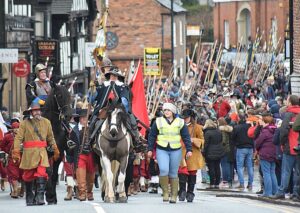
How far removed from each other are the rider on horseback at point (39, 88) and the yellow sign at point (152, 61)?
2925 cm

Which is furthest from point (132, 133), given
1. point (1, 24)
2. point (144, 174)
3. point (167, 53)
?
point (167, 53)

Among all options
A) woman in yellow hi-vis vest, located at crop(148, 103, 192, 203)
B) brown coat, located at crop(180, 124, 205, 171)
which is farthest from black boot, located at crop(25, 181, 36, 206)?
brown coat, located at crop(180, 124, 205, 171)

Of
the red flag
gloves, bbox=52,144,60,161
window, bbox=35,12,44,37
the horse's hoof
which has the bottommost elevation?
the horse's hoof

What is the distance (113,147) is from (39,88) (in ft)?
5.40

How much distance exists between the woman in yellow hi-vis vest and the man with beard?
204cm

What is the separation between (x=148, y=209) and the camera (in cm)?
2267

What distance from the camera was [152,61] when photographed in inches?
2184

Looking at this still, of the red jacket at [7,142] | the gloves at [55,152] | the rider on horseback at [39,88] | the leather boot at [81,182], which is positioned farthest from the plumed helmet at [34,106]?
the red jacket at [7,142]

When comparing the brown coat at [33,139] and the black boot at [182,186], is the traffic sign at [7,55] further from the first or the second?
the brown coat at [33,139]

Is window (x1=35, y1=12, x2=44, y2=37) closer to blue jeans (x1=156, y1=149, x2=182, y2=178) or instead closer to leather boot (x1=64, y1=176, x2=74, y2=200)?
leather boot (x1=64, y1=176, x2=74, y2=200)

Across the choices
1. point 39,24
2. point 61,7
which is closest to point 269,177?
point 39,24

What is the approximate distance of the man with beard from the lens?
23.8 metres

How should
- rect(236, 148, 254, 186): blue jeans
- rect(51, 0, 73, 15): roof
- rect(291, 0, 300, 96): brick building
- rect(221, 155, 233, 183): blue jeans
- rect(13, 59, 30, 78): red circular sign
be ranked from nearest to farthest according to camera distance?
rect(236, 148, 254, 186): blue jeans < rect(221, 155, 233, 183): blue jeans < rect(291, 0, 300, 96): brick building < rect(13, 59, 30, 78): red circular sign < rect(51, 0, 73, 15): roof

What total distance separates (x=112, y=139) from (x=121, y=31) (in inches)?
2419
